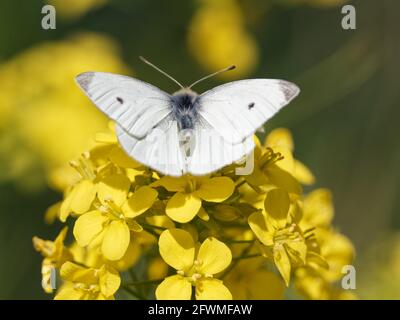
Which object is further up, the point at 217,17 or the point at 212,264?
the point at 217,17

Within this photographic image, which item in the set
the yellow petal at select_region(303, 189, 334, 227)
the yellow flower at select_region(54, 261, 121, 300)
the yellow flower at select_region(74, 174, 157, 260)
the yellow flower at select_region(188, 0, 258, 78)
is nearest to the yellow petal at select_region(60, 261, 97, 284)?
the yellow flower at select_region(54, 261, 121, 300)

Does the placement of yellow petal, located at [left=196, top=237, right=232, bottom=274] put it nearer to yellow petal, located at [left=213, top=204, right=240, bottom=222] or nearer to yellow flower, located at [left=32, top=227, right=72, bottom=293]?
yellow petal, located at [left=213, top=204, right=240, bottom=222]

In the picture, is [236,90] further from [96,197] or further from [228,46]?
[228,46]

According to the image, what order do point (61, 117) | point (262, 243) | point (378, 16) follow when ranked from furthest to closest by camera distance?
point (378, 16)
point (61, 117)
point (262, 243)

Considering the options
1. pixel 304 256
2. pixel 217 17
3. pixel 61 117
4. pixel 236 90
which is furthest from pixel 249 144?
pixel 217 17

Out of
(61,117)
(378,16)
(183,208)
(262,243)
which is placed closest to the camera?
(183,208)

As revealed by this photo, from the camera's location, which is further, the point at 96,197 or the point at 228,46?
the point at 228,46
